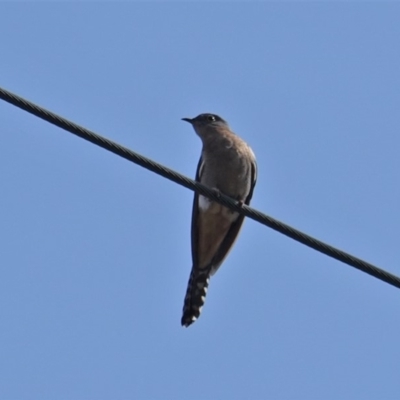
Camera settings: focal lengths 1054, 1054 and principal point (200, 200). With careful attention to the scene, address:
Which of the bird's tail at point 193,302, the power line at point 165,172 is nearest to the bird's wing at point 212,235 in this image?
the bird's tail at point 193,302

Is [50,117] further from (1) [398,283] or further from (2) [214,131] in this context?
(2) [214,131]

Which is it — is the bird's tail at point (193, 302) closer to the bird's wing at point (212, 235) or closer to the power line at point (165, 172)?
the bird's wing at point (212, 235)

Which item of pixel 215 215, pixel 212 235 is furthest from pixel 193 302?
pixel 215 215

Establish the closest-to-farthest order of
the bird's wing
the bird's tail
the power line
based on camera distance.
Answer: the power line → the bird's tail → the bird's wing

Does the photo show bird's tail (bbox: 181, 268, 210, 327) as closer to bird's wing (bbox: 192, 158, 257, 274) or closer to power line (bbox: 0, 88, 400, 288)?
bird's wing (bbox: 192, 158, 257, 274)

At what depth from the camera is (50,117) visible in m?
7.20

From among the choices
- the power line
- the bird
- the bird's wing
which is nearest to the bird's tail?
the bird

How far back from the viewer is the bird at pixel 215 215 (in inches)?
490

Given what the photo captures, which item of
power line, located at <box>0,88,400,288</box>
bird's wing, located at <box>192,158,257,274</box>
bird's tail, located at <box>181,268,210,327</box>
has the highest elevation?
bird's wing, located at <box>192,158,257,274</box>

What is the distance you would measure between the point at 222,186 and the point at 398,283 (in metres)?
5.32

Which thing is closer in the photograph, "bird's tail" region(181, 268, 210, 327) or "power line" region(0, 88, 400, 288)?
"power line" region(0, 88, 400, 288)

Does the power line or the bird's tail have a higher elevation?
the bird's tail

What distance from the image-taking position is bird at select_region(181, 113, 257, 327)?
40.8ft

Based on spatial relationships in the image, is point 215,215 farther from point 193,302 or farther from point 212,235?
point 193,302
